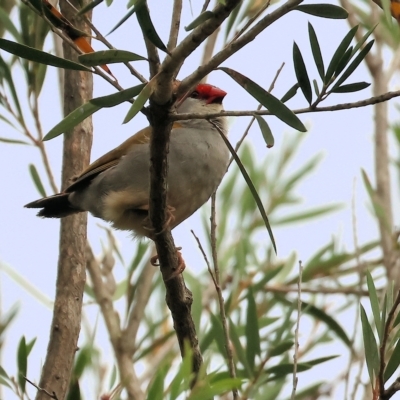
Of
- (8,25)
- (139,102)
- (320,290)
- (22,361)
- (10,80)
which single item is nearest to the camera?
(139,102)

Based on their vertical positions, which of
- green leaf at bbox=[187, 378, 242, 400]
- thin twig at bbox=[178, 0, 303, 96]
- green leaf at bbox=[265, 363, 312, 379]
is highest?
thin twig at bbox=[178, 0, 303, 96]

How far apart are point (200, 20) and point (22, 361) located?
3.84ft

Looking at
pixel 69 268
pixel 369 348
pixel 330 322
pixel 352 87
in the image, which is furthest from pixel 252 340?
pixel 352 87

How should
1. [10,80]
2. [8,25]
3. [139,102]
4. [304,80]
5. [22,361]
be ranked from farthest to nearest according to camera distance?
[10,80]
[8,25]
[22,361]
[304,80]
[139,102]

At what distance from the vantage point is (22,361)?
213cm

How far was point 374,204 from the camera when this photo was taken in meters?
3.12

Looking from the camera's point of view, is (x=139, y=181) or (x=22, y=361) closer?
(x=22, y=361)

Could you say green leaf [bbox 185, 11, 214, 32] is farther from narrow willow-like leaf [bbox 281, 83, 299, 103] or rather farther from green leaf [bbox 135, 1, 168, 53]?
narrow willow-like leaf [bbox 281, 83, 299, 103]

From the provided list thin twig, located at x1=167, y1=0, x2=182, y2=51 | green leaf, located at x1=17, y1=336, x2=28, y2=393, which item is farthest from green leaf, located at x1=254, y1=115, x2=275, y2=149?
green leaf, located at x1=17, y1=336, x2=28, y2=393

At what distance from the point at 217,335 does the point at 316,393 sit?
465mm

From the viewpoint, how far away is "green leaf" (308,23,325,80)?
59.5 inches

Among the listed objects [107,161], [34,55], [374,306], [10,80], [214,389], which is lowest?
[214,389]

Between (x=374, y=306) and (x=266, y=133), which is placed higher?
(x=266, y=133)

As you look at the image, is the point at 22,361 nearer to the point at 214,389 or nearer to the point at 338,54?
the point at 214,389
